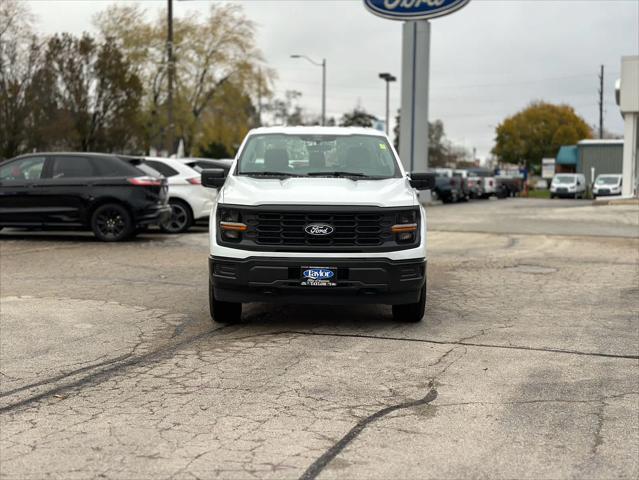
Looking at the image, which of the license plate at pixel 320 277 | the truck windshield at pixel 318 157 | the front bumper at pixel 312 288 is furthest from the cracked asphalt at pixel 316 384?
the truck windshield at pixel 318 157

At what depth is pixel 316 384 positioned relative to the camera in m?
5.68

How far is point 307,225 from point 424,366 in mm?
1761

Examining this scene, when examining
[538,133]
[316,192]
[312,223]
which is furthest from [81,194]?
[538,133]

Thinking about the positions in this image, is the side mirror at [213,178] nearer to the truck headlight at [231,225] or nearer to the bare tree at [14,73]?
the truck headlight at [231,225]

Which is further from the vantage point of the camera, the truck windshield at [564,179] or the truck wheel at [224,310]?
the truck windshield at [564,179]

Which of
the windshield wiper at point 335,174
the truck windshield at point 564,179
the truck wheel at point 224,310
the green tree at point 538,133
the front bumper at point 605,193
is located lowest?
the truck wheel at point 224,310

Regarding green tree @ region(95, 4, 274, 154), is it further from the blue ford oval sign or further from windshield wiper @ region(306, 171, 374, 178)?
windshield wiper @ region(306, 171, 374, 178)

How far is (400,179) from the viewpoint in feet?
26.8

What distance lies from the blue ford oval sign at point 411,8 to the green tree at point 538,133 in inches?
2590

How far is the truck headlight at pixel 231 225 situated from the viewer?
7379 mm

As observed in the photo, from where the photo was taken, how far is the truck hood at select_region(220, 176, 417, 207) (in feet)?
24.1

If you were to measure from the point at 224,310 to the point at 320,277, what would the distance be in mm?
1160

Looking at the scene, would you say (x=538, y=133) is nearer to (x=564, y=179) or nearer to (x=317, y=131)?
(x=564, y=179)

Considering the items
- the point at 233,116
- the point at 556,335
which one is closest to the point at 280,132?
the point at 556,335
